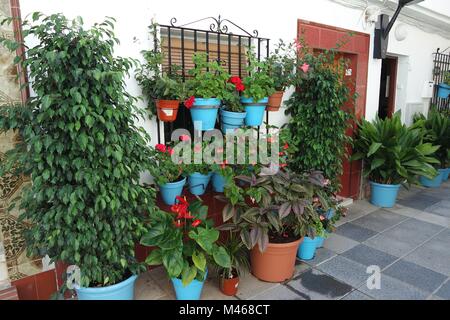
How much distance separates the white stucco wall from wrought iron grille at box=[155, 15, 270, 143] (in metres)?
0.06

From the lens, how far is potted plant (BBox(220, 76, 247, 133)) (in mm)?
2574

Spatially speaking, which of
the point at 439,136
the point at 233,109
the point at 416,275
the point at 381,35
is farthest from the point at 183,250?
the point at 439,136

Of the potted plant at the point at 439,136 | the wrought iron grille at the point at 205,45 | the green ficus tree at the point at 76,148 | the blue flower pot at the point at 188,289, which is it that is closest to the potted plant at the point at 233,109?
the wrought iron grille at the point at 205,45

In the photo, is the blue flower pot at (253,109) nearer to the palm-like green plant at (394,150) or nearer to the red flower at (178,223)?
the red flower at (178,223)

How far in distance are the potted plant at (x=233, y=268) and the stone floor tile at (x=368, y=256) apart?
1.05 meters

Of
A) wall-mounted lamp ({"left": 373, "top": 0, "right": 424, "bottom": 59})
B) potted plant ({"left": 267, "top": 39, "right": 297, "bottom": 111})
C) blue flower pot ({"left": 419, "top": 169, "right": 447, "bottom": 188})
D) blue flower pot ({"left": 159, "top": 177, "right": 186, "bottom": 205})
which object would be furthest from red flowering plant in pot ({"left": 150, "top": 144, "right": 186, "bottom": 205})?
blue flower pot ({"left": 419, "top": 169, "right": 447, "bottom": 188})

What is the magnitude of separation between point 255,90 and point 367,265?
1.72 metres

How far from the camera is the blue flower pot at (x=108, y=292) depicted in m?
1.94

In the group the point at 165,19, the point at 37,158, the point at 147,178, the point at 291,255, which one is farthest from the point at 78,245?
the point at 165,19

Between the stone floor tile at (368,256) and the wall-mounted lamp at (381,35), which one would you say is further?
the wall-mounted lamp at (381,35)

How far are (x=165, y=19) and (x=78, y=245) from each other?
5.53 ft

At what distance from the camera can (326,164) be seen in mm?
3322
